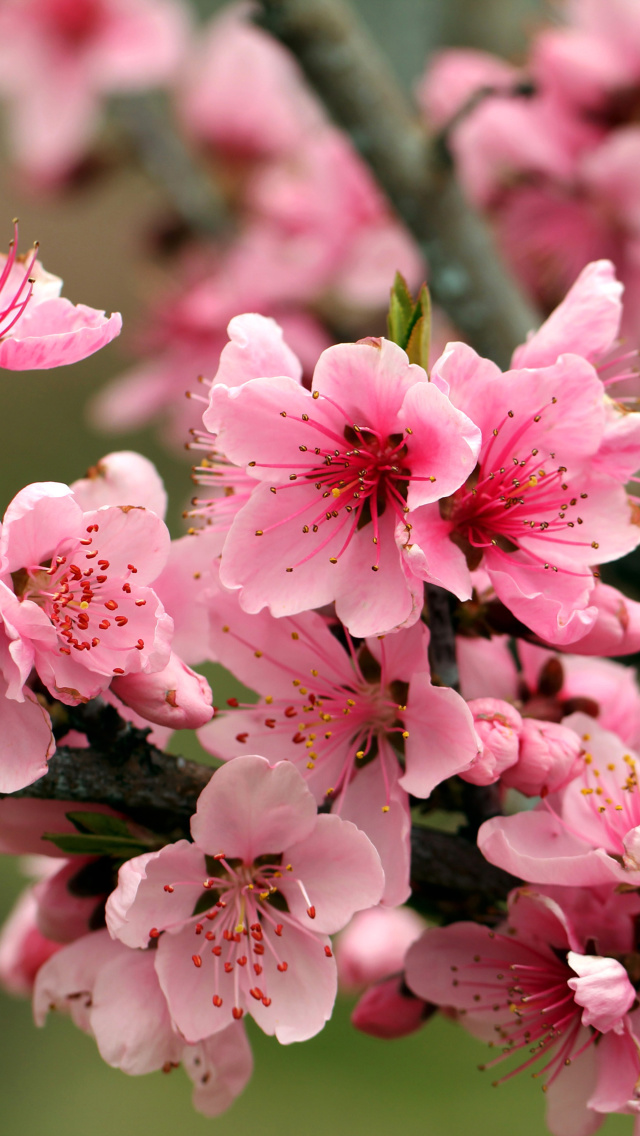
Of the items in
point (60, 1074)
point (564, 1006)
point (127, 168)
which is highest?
point (127, 168)

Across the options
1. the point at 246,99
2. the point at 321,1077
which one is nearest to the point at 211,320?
the point at 246,99

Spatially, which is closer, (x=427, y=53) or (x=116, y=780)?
(x=116, y=780)

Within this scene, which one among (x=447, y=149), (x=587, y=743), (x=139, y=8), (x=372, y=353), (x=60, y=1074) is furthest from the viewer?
(x=60, y=1074)

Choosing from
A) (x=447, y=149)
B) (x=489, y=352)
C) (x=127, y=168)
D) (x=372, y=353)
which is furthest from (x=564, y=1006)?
(x=127, y=168)

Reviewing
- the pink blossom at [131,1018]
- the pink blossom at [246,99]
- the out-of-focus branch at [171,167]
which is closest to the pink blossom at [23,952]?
the pink blossom at [131,1018]

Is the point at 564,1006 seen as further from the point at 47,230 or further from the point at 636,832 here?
the point at 47,230

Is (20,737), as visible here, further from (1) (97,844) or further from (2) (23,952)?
(2) (23,952)

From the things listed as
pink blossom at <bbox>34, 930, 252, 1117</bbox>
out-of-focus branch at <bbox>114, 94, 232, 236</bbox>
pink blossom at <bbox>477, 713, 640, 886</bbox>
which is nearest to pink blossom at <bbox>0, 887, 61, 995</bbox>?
pink blossom at <bbox>34, 930, 252, 1117</bbox>
